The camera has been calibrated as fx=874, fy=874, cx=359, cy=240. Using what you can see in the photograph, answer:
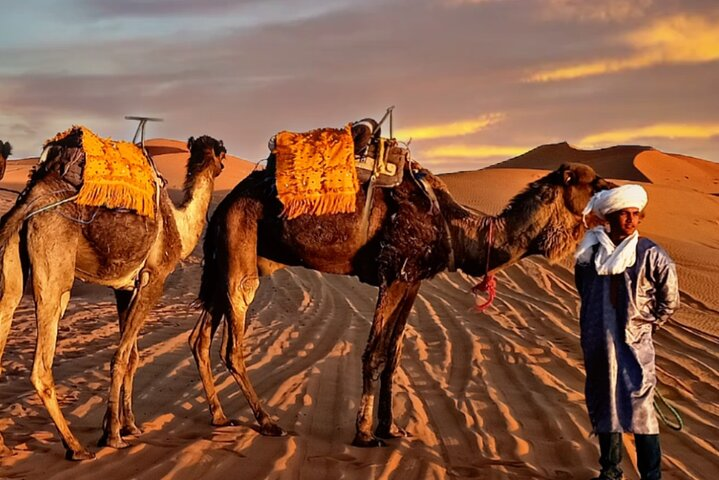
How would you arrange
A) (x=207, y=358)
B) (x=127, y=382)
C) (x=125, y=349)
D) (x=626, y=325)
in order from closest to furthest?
(x=626, y=325)
(x=125, y=349)
(x=127, y=382)
(x=207, y=358)

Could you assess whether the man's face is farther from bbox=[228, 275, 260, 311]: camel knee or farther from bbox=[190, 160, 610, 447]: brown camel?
bbox=[228, 275, 260, 311]: camel knee

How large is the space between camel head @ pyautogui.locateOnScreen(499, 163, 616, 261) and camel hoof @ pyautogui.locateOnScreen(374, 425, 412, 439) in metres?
1.97

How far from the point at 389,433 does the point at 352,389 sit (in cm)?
208

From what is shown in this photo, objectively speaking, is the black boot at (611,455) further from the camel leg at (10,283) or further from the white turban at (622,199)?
the camel leg at (10,283)

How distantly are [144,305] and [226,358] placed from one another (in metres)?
1.00

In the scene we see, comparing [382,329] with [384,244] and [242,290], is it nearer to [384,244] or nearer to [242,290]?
[384,244]

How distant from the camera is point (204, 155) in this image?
8.44m

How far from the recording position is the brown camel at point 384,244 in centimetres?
764

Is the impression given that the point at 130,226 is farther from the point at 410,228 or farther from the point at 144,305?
the point at 410,228

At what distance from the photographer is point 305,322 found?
15008mm

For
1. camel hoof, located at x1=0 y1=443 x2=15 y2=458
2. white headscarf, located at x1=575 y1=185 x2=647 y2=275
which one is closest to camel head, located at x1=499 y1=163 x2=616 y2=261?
white headscarf, located at x1=575 y1=185 x2=647 y2=275

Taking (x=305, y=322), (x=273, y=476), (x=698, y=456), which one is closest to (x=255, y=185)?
(x=273, y=476)

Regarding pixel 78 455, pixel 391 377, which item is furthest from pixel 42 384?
pixel 391 377

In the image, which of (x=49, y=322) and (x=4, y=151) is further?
(x=4, y=151)
